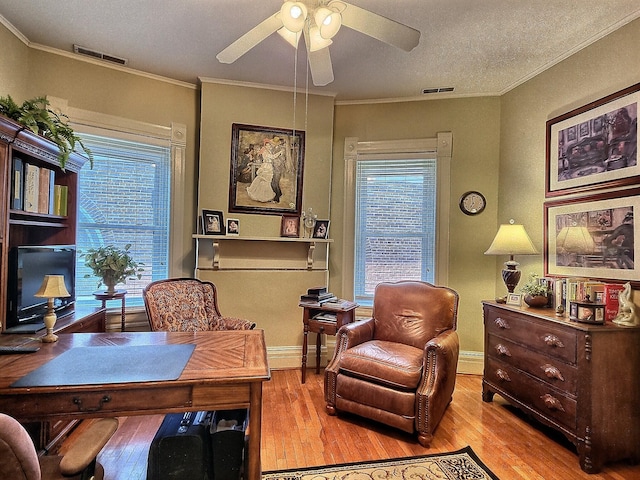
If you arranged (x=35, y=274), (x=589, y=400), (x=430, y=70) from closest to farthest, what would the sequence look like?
(x=589, y=400) → (x=35, y=274) → (x=430, y=70)

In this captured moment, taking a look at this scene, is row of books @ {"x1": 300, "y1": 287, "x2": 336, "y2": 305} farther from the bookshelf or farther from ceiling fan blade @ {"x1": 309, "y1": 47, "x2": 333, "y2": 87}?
the bookshelf

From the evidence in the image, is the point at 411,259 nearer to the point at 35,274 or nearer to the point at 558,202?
the point at 558,202

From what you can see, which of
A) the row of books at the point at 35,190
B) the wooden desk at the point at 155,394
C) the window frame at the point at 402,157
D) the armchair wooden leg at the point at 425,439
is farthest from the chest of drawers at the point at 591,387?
the row of books at the point at 35,190

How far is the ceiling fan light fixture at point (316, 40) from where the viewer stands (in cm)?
184

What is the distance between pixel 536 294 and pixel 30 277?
3.57 m

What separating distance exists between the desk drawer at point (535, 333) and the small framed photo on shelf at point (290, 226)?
195 centimetres

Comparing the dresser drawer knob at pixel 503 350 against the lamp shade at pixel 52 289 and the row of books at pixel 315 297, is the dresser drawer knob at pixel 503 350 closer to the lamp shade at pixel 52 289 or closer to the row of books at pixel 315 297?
the row of books at pixel 315 297

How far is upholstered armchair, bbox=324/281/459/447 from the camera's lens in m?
2.37

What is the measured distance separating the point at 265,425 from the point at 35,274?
1.85 metres

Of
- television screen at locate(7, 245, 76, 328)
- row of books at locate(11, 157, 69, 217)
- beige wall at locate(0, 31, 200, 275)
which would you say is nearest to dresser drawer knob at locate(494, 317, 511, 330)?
beige wall at locate(0, 31, 200, 275)

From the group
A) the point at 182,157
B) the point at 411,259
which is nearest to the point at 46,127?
the point at 182,157

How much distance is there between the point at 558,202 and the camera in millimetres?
2908

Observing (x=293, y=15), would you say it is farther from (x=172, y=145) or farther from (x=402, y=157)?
(x=402, y=157)

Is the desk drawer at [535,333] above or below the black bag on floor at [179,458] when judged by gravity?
above
